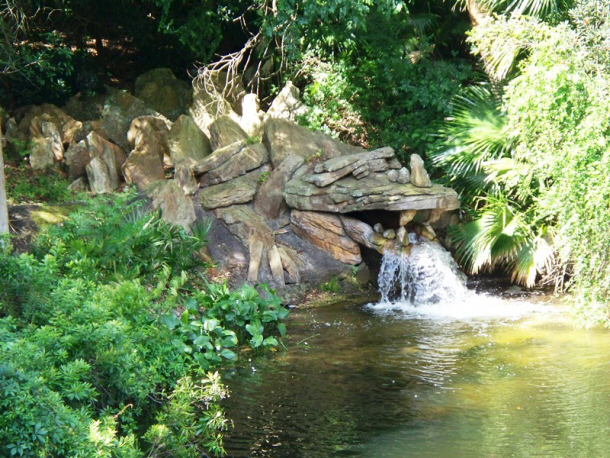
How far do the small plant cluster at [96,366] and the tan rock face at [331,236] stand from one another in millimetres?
3894

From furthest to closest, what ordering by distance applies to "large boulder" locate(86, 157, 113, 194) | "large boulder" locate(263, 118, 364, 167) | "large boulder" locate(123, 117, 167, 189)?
"large boulder" locate(123, 117, 167, 189) → "large boulder" locate(263, 118, 364, 167) → "large boulder" locate(86, 157, 113, 194)

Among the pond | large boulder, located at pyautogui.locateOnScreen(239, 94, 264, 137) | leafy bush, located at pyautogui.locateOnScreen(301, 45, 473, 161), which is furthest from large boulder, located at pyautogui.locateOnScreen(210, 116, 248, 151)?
the pond

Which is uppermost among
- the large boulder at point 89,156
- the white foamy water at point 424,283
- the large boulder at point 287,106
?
the large boulder at point 287,106

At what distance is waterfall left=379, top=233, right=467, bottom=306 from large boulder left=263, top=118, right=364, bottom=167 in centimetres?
248

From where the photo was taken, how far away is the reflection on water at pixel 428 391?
20.4ft

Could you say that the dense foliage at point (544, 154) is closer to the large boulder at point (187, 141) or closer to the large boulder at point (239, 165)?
the large boulder at point (239, 165)

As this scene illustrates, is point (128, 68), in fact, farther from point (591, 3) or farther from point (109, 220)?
point (591, 3)

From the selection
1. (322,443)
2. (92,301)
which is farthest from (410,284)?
(92,301)

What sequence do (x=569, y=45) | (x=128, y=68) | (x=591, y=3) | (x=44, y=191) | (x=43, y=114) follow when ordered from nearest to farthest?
(x=569, y=45) → (x=591, y=3) → (x=44, y=191) → (x=43, y=114) → (x=128, y=68)

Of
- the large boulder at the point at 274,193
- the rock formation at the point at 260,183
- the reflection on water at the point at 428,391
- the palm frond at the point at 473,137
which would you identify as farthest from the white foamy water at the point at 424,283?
the large boulder at the point at 274,193

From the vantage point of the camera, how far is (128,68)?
17.9 metres

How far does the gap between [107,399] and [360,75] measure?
35.8 feet

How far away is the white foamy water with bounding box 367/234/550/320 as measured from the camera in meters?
11.8

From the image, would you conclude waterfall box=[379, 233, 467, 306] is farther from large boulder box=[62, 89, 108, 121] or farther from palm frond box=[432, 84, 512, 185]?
large boulder box=[62, 89, 108, 121]
